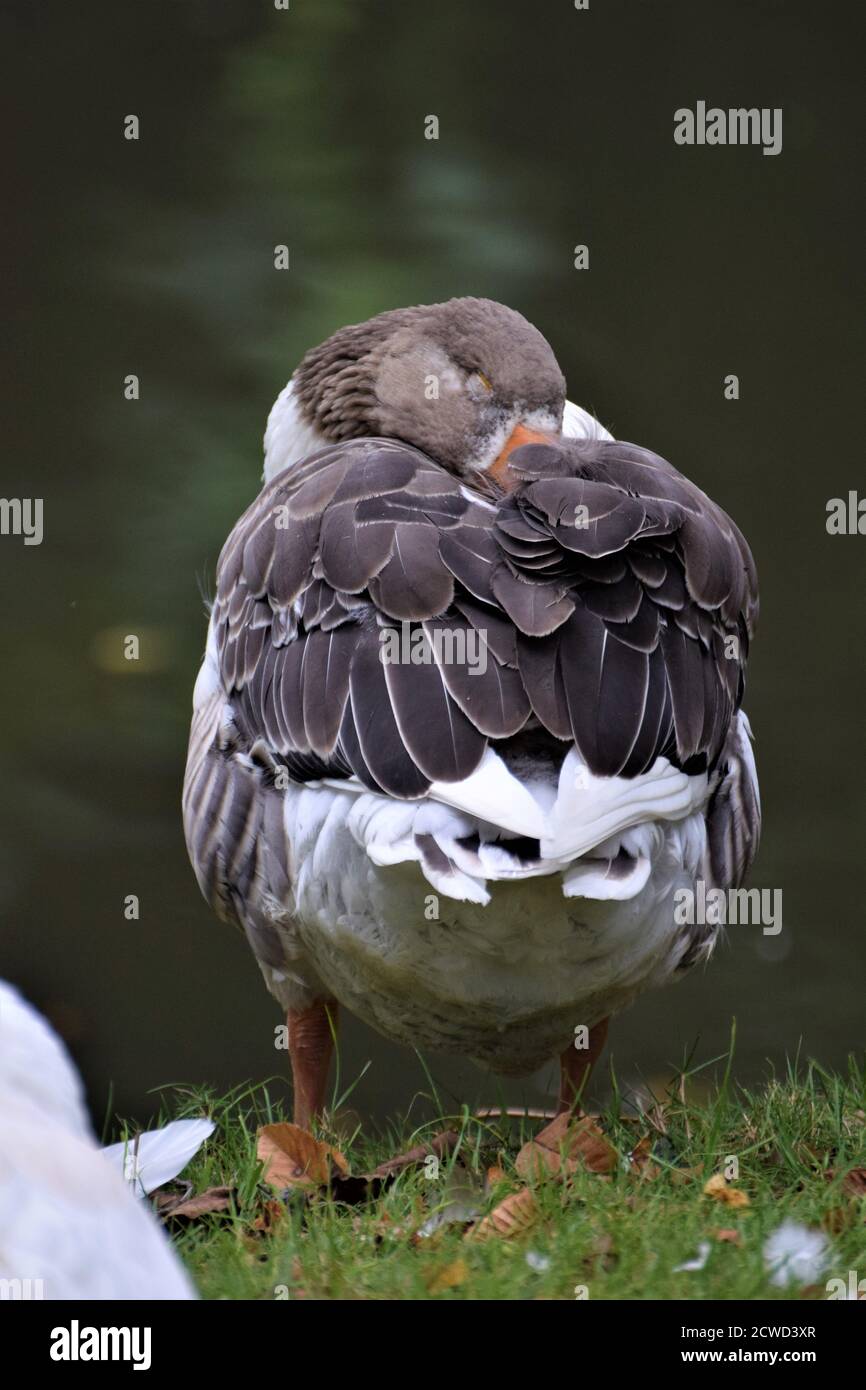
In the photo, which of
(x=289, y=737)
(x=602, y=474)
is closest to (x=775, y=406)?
(x=602, y=474)

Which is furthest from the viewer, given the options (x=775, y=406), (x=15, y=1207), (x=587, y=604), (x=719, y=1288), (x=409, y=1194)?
(x=775, y=406)

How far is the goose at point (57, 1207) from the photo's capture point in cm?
174

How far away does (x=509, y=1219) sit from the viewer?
9.77 ft

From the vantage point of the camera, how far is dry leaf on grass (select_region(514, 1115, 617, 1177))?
10.6 feet

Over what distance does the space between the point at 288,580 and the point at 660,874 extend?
100 cm

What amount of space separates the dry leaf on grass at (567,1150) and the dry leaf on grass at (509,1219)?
139 millimetres

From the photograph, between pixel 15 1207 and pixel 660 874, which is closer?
pixel 15 1207

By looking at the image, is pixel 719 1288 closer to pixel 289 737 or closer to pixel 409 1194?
pixel 409 1194

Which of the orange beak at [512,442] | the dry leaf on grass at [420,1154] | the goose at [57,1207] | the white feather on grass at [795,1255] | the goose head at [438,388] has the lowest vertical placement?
the dry leaf on grass at [420,1154]

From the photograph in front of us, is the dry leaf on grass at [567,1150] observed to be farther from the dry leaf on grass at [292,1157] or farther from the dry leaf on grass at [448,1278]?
the dry leaf on grass at [448,1278]

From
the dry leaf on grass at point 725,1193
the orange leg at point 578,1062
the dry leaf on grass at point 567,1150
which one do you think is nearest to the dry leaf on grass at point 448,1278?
the dry leaf on grass at point 567,1150

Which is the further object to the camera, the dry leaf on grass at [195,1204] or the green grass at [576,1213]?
the dry leaf on grass at [195,1204]

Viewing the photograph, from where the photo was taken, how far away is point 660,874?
11.7ft

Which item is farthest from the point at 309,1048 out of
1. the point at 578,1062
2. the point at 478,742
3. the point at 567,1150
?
the point at 478,742
